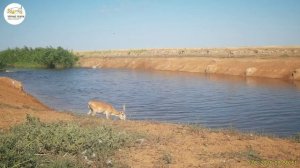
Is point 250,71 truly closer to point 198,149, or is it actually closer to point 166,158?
point 198,149

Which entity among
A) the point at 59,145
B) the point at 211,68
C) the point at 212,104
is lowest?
the point at 212,104

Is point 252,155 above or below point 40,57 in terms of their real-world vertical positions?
below

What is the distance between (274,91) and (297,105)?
7.67 m

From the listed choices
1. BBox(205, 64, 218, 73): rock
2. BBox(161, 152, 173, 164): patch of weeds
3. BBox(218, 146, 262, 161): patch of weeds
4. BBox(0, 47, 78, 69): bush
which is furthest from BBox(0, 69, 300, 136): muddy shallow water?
BBox(0, 47, 78, 69): bush

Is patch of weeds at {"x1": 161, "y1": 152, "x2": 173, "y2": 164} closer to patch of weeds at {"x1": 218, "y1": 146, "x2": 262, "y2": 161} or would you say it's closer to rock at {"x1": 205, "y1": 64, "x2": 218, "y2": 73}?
patch of weeds at {"x1": 218, "y1": 146, "x2": 262, "y2": 161}

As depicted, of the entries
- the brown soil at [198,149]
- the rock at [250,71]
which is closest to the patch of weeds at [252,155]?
the brown soil at [198,149]

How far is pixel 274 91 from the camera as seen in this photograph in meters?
32.2

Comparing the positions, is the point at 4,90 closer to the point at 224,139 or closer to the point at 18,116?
the point at 18,116

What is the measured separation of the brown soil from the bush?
204 ft

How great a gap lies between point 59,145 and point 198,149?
13.1ft


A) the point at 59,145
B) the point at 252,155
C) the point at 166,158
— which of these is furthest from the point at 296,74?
the point at 59,145

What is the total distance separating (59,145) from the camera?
10.3m

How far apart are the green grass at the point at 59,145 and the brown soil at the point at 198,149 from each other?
1.68 feet

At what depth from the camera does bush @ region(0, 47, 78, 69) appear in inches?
3000
